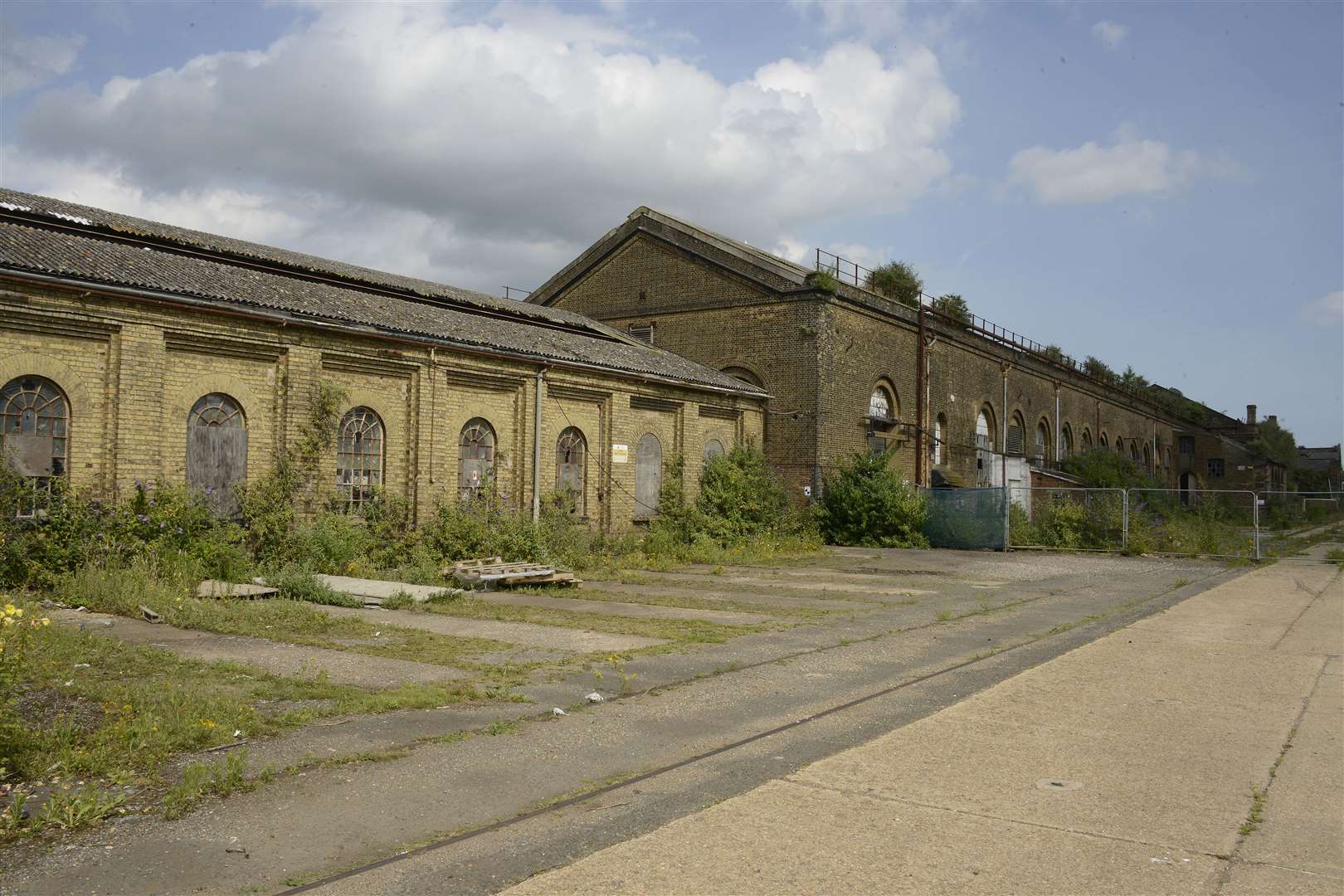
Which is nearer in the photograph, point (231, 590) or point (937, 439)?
point (231, 590)

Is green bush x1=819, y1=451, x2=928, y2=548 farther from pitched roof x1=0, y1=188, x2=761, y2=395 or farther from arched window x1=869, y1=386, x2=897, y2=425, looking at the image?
pitched roof x1=0, y1=188, x2=761, y2=395

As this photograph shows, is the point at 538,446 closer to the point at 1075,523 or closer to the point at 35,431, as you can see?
the point at 35,431

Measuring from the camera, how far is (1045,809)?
507 cm

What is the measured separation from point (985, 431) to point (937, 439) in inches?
224

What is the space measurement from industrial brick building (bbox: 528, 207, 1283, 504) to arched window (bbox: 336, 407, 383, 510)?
13.8 meters

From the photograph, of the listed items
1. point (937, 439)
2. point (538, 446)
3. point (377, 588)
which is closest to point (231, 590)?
point (377, 588)

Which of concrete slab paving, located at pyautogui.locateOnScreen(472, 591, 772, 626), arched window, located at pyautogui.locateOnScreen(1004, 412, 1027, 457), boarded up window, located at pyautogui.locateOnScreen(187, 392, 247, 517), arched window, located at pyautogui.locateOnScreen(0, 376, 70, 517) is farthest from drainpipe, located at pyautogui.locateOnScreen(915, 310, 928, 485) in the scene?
arched window, located at pyautogui.locateOnScreen(0, 376, 70, 517)

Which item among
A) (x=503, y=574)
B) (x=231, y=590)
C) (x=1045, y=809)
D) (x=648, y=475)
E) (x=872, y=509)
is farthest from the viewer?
(x=872, y=509)

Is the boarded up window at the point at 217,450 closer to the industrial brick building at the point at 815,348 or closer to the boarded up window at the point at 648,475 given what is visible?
the boarded up window at the point at 648,475

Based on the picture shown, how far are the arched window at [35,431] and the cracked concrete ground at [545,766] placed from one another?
9.10 meters

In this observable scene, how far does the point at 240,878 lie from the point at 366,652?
538cm

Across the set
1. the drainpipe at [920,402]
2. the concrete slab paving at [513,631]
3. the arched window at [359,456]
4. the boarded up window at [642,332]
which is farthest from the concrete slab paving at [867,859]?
the drainpipe at [920,402]

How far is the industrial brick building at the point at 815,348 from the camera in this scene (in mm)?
28078

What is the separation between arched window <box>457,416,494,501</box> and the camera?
19.0 meters
